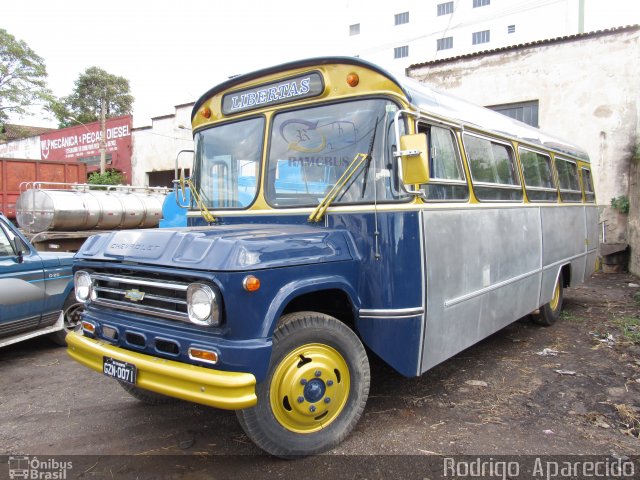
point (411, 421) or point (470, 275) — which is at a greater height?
point (470, 275)

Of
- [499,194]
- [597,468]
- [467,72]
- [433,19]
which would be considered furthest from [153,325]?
[433,19]

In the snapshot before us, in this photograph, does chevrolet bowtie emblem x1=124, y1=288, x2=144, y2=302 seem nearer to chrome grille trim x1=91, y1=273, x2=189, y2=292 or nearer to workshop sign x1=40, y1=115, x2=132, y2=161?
chrome grille trim x1=91, y1=273, x2=189, y2=292

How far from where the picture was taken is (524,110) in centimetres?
1374

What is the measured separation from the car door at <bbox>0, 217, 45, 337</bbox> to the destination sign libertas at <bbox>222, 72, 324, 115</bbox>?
3.12 meters

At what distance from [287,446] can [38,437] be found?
2060 millimetres

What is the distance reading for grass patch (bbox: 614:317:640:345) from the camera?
6.07m

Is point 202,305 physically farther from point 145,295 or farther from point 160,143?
point 160,143

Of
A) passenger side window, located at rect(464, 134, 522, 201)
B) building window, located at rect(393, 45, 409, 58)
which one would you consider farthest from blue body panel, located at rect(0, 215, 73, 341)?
building window, located at rect(393, 45, 409, 58)

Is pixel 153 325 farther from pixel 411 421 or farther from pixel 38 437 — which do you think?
pixel 411 421

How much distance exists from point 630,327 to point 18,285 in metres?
7.74

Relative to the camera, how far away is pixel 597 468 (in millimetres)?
3217

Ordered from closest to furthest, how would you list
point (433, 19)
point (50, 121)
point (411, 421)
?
point (411, 421), point (50, 121), point (433, 19)

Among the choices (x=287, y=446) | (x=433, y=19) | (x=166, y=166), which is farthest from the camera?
(x=433, y=19)
